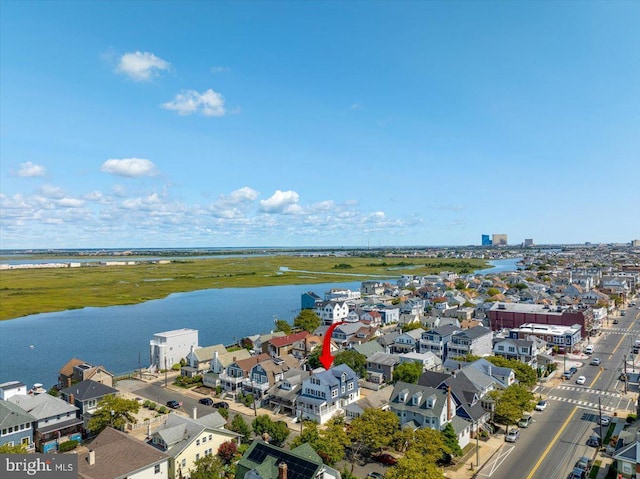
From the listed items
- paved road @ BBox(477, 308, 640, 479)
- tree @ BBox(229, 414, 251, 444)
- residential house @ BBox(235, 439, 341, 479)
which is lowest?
paved road @ BBox(477, 308, 640, 479)

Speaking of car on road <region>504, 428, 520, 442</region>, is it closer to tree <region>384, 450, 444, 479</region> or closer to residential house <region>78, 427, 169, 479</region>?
tree <region>384, 450, 444, 479</region>

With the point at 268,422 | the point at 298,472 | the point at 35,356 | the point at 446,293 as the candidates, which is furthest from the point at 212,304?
the point at 298,472

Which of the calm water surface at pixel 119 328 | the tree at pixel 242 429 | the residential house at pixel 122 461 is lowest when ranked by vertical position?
the calm water surface at pixel 119 328

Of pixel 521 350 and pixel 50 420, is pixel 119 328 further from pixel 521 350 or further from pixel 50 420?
pixel 521 350

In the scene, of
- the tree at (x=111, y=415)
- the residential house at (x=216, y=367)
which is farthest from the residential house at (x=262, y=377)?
the tree at (x=111, y=415)

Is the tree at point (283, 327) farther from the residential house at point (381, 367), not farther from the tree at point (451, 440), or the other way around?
the tree at point (451, 440)

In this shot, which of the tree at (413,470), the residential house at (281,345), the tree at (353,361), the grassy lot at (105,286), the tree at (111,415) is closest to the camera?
the tree at (413,470)

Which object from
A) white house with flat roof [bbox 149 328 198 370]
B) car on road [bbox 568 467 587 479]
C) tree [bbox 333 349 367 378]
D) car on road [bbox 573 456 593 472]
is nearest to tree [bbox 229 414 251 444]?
tree [bbox 333 349 367 378]
